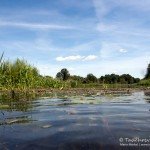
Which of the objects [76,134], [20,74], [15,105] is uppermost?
[20,74]

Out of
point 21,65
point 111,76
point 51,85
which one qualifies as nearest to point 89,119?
point 21,65

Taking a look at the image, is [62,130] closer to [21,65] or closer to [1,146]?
[1,146]

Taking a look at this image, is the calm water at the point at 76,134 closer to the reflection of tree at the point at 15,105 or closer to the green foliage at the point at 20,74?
the reflection of tree at the point at 15,105

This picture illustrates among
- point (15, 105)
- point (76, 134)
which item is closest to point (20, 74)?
point (15, 105)

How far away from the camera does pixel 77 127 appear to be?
5527 mm

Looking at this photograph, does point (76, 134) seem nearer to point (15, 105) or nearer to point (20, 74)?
point (15, 105)

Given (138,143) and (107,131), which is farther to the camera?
(107,131)

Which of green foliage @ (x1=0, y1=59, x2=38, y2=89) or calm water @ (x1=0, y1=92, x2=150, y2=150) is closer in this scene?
calm water @ (x1=0, y1=92, x2=150, y2=150)

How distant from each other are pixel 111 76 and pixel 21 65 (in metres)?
43.7

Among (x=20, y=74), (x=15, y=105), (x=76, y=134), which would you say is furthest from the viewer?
(x=20, y=74)

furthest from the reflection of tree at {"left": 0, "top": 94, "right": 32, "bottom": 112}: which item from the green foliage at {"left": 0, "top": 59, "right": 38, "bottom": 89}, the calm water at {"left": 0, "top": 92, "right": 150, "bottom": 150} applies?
the green foliage at {"left": 0, "top": 59, "right": 38, "bottom": 89}

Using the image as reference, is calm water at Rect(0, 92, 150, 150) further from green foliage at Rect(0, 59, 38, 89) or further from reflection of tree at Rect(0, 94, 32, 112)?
green foliage at Rect(0, 59, 38, 89)

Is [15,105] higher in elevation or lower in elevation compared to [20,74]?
lower

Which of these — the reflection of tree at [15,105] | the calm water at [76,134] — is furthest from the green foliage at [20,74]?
the calm water at [76,134]
